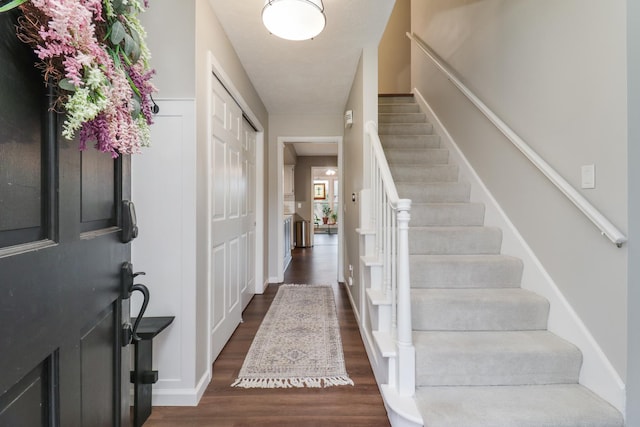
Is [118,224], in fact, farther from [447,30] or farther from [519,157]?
[447,30]

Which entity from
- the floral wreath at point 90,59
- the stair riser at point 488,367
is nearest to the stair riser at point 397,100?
the stair riser at point 488,367

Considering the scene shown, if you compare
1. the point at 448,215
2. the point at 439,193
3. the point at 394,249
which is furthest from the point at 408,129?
the point at 394,249

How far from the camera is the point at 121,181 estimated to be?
36.9 inches

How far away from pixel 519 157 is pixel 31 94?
2.46 meters

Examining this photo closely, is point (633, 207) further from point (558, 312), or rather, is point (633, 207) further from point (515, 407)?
point (515, 407)

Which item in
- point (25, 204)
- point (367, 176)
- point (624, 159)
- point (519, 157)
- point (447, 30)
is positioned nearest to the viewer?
point (25, 204)

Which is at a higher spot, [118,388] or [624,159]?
[624,159]

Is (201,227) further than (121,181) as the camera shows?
Yes

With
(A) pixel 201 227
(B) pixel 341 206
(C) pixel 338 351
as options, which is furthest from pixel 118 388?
(B) pixel 341 206

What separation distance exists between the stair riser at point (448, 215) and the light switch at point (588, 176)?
937 millimetres

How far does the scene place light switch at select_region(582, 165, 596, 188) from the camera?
4.91 feet

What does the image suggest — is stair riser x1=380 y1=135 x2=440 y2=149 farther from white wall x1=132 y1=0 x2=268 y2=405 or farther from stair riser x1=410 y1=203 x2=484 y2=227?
white wall x1=132 y1=0 x2=268 y2=405

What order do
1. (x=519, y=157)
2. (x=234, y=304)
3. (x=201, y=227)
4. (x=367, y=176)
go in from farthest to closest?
(x=234, y=304) < (x=367, y=176) < (x=519, y=157) < (x=201, y=227)

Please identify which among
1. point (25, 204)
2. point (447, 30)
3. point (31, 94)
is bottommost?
point (25, 204)
